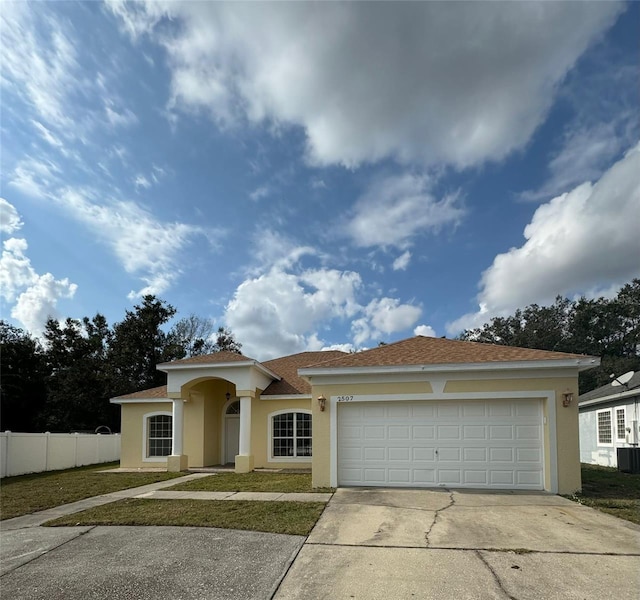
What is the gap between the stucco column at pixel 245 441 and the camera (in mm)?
16375

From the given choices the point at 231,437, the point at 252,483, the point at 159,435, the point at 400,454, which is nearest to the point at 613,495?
the point at 400,454

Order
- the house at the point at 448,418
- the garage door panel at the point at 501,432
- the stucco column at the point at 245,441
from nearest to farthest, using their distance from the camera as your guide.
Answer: the house at the point at 448,418, the garage door panel at the point at 501,432, the stucco column at the point at 245,441

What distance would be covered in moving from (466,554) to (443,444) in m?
5.52

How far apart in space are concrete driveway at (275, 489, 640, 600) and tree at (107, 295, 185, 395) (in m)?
30.9

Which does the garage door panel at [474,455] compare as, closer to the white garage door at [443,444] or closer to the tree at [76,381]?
the white garage door at [443,444]

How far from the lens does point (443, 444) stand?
1145 centimetres

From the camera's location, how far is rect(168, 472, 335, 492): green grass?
1150cm

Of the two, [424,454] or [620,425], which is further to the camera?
[620,425]

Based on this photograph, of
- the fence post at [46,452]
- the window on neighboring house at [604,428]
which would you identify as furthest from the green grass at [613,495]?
the fence post at [46,452]

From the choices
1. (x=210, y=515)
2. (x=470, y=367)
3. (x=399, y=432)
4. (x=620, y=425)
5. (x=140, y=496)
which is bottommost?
(x=140, y=496)

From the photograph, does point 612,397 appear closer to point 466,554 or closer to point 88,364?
point 466,554

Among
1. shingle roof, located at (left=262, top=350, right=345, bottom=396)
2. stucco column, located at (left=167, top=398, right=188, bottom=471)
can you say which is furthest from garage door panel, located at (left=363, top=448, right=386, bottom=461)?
stucco column, located at (left=167, top=398, right=188, bottom=471)

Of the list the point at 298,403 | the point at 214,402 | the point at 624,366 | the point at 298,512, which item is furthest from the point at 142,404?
the point at 624,366

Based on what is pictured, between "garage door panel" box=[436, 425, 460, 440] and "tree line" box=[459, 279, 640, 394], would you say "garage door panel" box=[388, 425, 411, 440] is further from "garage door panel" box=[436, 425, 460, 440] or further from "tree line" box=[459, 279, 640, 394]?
"tree line" box=[459, 279, 640, 394]
